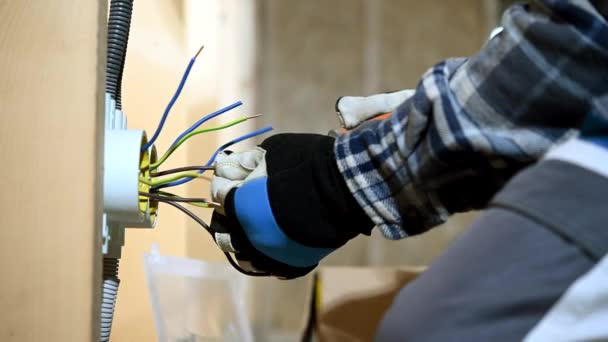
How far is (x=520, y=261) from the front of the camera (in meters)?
0.31

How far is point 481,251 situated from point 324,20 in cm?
144

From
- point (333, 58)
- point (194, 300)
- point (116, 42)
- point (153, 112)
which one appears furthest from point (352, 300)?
point (333, 58)

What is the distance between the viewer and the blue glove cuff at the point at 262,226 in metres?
0.49

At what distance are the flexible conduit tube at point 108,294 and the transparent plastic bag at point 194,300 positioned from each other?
14 centimetres

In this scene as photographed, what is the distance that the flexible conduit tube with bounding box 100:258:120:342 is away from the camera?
21.1 inches

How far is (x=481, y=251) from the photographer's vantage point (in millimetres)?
328

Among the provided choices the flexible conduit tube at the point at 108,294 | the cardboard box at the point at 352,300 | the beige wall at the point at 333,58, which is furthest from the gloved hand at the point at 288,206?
the beige wall at the point at 333,58

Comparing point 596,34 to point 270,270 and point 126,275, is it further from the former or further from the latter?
point 126,275

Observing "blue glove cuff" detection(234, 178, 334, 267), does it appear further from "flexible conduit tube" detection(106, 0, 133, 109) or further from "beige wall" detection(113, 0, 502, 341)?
"beige wall" detection(113, 0, 502, 341)

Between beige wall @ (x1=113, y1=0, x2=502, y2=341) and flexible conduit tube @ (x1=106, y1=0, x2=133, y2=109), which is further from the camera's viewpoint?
beige wall @ (x1=113, y1=0, x2=502, y2=341)

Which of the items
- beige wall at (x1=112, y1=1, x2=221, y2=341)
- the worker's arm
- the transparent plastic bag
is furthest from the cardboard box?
the worker's arm

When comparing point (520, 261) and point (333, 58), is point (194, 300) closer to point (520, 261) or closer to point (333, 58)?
point (520, 261)

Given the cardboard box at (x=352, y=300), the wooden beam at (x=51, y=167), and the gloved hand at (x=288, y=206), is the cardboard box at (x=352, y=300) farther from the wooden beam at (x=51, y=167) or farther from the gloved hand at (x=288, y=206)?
the wooden beam at (x=51, y=167)

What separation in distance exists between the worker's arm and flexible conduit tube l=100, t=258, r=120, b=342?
130 millimetres
